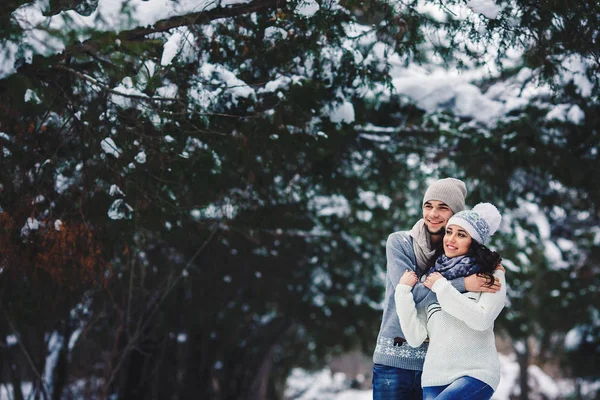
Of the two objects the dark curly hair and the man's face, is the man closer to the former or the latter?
the man's face

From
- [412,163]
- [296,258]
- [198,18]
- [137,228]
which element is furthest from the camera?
[296,258]

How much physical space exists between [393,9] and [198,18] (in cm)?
138

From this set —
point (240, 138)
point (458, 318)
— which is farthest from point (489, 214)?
point (240, 138)

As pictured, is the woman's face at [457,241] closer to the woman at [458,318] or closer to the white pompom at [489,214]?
the woman at [458,318]

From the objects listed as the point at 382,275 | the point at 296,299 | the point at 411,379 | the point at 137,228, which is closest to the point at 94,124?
the point at 137,228

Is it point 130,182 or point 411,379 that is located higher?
point 130,182

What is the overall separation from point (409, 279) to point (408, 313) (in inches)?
6.1

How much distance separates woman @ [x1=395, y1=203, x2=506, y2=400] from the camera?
9.58 ft

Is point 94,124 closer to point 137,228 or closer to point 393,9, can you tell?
point 137,228

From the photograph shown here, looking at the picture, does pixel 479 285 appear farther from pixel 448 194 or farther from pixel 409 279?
pixel 448 194

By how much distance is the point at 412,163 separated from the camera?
851 centimetres

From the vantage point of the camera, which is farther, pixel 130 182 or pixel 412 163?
pixel 412 163

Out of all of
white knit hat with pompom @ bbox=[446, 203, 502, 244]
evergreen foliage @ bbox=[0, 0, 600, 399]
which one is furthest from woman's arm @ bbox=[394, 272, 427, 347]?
evergreen foliage @ bbox=[0, 0, 600, 399]

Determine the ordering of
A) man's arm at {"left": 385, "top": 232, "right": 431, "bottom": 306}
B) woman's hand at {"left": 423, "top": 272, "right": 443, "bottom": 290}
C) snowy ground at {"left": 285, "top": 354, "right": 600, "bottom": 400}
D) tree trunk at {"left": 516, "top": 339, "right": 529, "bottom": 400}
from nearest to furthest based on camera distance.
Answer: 1. woman's hand at {"left": 423, "top": 272, "right": 443, "bottom": 290}
2. man's arm at {"left": 385, "top": 232, "right": 431, "bottom": 306}
3. tree trunk at {"left": 516, "top": 339, "right": 529, "bottom": 400}
4. snowy ground at {"left": 285, "top": 354, "right": 600, "bottom": 400}
